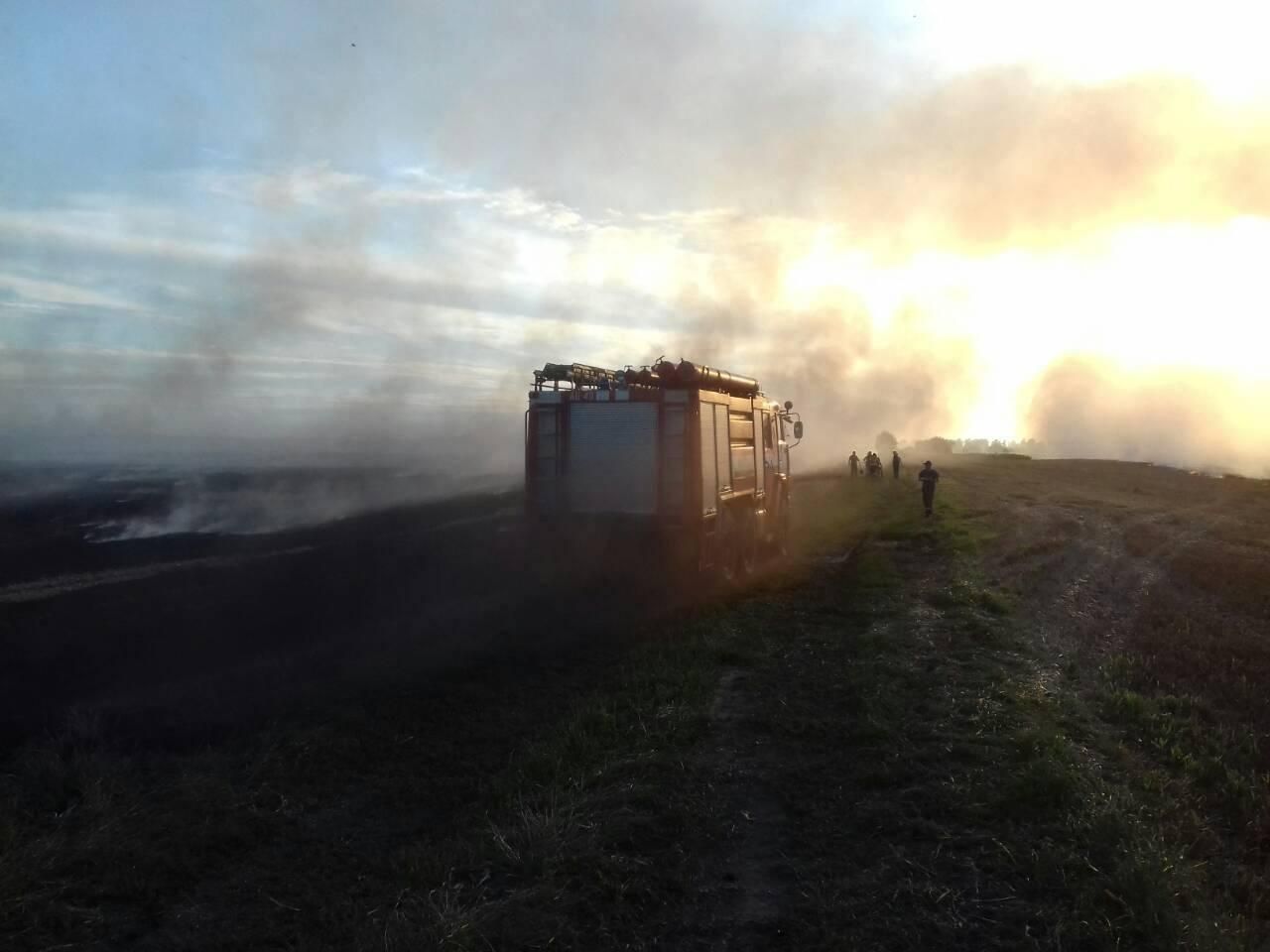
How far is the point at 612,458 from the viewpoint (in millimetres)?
16828

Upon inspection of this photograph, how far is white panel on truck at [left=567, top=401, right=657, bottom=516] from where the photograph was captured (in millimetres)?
16594

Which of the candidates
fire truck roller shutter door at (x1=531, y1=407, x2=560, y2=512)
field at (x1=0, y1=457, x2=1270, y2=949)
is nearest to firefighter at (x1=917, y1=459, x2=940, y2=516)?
field at (x1=0, y1=457, x2=1270, y2=949)

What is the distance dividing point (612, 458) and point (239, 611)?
23.1 feet

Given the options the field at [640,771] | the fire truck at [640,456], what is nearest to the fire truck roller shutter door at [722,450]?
the fire truck at [640,456]

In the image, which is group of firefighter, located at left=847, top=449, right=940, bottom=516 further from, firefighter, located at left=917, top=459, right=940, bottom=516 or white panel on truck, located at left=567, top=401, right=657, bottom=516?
white panel on truck, located at left=567, top=401, right=657, bottom=516

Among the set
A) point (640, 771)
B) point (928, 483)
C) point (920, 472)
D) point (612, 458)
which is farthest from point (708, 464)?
point (920, 472)

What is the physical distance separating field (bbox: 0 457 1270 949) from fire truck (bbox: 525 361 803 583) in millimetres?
1075

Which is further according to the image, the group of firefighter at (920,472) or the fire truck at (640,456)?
the group of firefighter at (920,472)

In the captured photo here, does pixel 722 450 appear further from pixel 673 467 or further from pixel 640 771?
pixel 640 771

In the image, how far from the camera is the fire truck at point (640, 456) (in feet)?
53.9

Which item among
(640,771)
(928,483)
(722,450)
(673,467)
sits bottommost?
(640,771)

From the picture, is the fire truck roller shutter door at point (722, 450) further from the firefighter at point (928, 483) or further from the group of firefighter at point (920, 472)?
the firefighter at point (928, 483)

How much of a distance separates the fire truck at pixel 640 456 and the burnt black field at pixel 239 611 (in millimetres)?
1432

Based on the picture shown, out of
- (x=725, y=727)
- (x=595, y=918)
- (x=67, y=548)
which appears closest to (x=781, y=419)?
(x=725, y=727)
